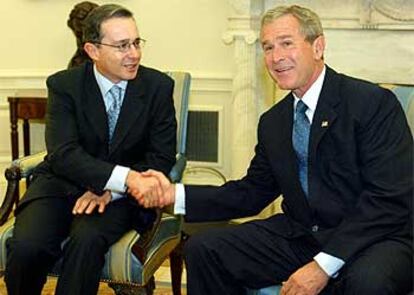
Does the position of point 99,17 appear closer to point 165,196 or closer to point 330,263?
point 165,196

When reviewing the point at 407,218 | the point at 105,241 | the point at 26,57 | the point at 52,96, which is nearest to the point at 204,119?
the point at 26,57

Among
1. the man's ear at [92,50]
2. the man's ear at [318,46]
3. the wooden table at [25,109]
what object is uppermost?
the man's ear at [318,46]

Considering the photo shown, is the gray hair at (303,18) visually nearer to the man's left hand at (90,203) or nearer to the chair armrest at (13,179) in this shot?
the man's left hand at (90,203)

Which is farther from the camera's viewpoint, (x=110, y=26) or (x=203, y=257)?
(x=110, y=26)

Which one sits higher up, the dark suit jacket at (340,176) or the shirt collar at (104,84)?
the shirt collar at (104,84)

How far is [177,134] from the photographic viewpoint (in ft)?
10.2

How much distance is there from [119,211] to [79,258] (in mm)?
261

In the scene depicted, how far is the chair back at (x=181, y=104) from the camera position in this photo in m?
3.12

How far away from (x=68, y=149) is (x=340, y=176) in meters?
1.00

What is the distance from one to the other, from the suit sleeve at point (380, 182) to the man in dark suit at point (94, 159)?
28.2 inches

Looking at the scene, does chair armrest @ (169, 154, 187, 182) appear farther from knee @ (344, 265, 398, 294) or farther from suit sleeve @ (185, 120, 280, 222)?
knee @ (344, 265, 398, 294)

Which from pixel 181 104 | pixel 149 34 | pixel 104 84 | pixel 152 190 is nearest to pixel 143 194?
pixel 152 190

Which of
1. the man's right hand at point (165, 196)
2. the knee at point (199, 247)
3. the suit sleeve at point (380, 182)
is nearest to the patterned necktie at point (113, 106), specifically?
the man's right hand at point (165, 196)

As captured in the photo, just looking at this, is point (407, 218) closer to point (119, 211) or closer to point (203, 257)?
point (203, 257)
